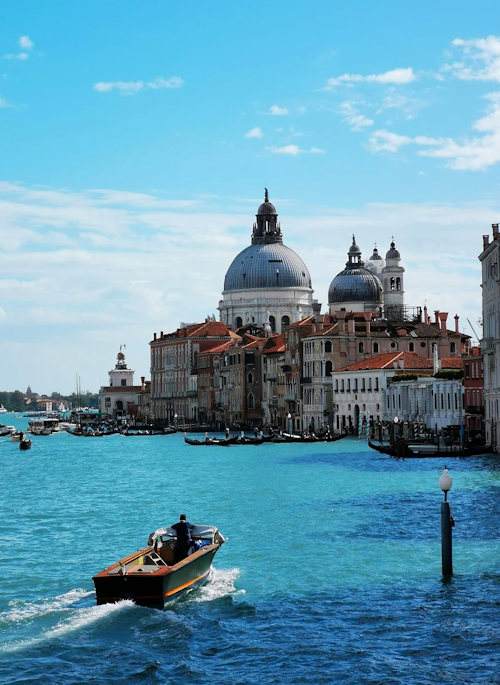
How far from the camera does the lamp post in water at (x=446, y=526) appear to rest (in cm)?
1831

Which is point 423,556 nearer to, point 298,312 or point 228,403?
point 228,403

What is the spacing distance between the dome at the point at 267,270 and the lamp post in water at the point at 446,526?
329ft

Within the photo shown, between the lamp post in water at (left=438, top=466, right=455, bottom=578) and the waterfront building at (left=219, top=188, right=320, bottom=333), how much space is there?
97251 millimetres

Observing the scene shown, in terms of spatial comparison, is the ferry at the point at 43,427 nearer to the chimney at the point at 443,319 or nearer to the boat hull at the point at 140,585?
the chimney at the point at 443,319

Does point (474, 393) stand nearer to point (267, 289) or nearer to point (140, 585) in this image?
point (140, 585)

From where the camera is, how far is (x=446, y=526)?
1830 centimetres

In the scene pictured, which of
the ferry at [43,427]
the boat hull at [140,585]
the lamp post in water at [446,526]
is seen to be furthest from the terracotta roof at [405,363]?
the boat hull at [140,585]

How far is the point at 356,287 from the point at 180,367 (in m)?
23.1

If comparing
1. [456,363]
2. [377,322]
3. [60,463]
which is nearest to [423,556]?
[60,463]

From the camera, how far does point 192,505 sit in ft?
107

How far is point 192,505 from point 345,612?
A: 53.1ft

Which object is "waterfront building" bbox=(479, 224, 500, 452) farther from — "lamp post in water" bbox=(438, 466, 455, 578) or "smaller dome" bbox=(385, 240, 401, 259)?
"smaller dome" bbox=(385, 240, 401, 259)

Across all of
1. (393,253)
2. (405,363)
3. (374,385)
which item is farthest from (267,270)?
(405,363)

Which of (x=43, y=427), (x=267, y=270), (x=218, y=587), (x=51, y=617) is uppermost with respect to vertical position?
(x=267, y=270)
